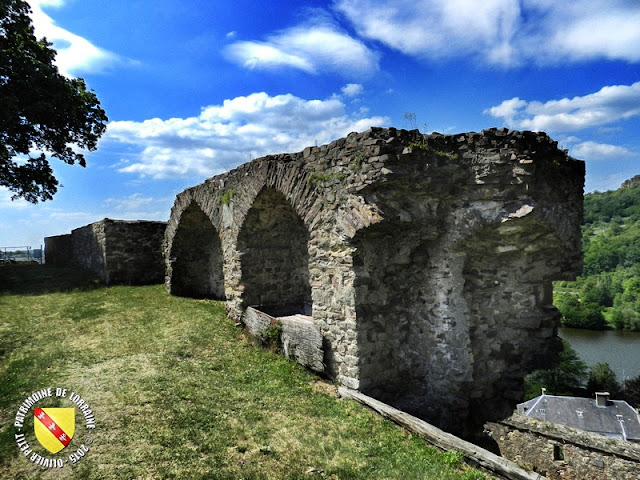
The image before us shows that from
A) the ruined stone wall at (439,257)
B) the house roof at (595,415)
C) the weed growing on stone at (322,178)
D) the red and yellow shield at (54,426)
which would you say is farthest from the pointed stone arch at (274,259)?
the house roof at (595,415)

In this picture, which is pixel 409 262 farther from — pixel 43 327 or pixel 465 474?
pixel 43 327

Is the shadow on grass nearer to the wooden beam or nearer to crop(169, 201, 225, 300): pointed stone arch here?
crop(169, 201, 225, 300): pointed stone arch

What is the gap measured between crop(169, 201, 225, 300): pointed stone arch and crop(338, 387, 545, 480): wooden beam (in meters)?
8.27

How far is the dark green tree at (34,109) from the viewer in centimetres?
1309

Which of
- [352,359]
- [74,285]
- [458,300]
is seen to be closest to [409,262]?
[458,300]

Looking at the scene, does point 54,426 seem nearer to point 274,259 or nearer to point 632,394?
point 274,259

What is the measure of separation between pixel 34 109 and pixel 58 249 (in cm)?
1282

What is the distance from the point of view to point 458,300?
6.11 meters

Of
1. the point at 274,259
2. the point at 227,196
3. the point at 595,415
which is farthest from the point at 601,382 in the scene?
the point at 227,196

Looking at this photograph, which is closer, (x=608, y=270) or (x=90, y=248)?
(x=90, y=248)

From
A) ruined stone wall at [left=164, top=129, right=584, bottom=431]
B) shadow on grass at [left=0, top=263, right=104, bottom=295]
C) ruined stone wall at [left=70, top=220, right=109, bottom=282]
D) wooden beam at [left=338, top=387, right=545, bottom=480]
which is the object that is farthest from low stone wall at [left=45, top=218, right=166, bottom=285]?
wooden beam at [left=338, top=387, right=545, bottom=480]

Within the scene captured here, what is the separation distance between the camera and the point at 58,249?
2359 centimetres

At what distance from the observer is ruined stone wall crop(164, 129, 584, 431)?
5.68 meters

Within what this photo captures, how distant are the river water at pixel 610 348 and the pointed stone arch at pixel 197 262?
21.7m
